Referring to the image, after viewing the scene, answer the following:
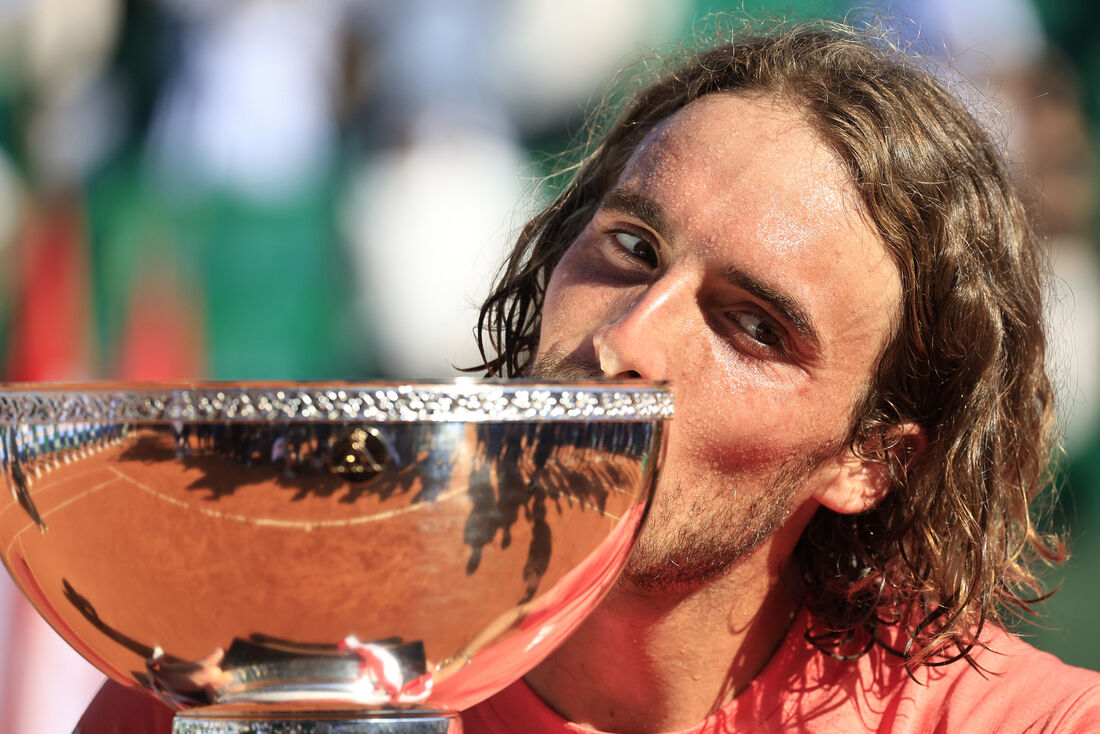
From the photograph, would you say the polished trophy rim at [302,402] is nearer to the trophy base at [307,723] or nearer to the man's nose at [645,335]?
the trophy base at [307,723]

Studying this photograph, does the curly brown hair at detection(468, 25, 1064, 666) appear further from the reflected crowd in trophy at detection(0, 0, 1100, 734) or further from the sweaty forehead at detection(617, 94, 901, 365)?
the reflected crowd in trophy at detection(0, 0, 1100, 734)

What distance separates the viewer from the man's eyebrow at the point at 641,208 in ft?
4.27

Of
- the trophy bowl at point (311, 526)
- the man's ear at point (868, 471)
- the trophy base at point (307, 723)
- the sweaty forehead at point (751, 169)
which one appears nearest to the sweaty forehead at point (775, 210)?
the sweaty forehead at point (751, 169)

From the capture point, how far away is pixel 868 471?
58.7 inches

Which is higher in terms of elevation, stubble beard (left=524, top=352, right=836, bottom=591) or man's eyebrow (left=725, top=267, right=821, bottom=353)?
man's eyebrow (left=725, top=267, right=821, bottom=353)

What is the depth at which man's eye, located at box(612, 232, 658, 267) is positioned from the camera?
4.42ft

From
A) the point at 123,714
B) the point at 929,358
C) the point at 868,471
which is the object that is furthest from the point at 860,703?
the point at 123,714

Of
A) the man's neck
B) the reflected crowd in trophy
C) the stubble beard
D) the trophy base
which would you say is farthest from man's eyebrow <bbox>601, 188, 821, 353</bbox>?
the reflected crowd in trophy

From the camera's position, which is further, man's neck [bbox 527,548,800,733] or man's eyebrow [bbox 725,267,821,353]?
man's neck [bbox 527,548,800,733]

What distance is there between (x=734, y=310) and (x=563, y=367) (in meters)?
0.21

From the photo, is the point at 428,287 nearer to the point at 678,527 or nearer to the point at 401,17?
the point at 401,17

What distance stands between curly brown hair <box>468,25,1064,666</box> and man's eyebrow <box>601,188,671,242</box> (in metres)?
0.25

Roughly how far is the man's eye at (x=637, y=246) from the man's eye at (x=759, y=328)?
125 mm

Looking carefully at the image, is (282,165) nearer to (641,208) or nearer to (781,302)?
(641,208)
